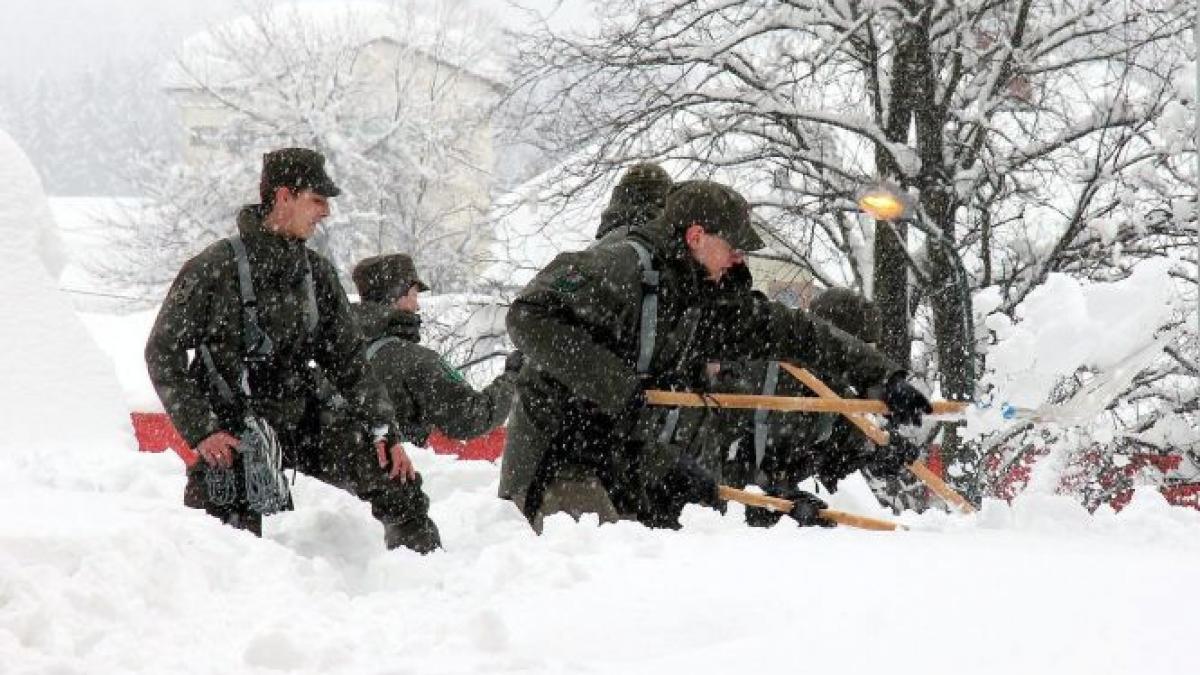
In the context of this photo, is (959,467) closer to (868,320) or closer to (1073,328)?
(1073,328)

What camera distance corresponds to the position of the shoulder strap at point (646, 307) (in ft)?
16.2

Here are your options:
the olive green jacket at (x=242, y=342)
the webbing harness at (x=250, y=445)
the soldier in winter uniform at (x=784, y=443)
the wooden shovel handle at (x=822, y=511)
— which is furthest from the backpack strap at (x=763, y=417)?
the webbing harness at (x=250, y=445)

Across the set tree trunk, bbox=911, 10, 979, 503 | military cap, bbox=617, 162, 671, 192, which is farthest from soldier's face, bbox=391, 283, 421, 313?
tree trunk, bbox=911, 10, 979, 503

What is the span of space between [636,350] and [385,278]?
226 cm

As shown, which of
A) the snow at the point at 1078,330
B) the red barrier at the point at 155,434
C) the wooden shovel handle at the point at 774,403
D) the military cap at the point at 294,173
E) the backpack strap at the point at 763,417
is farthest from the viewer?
the red barrier at the point at 155,434

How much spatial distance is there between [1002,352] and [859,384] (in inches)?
95.9

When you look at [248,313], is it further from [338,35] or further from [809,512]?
[338,35]

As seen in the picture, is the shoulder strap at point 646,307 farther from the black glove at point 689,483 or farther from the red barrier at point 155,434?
the red barrier at point 155,434

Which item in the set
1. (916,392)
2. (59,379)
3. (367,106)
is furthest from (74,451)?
(367,106)

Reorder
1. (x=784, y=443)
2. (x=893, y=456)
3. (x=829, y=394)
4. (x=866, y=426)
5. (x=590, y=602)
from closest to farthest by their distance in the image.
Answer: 1. (x=590, y=602)
2. (x=829, y=394)
3. (x=866, y=426)
4. (x=893, y=456)
5. (x=784, y=443)

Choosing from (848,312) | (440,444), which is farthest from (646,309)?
(440,444)

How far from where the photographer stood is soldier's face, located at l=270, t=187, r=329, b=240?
508cm

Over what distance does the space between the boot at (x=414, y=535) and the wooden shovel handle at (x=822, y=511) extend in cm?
109

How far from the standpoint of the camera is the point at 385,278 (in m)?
6.95
